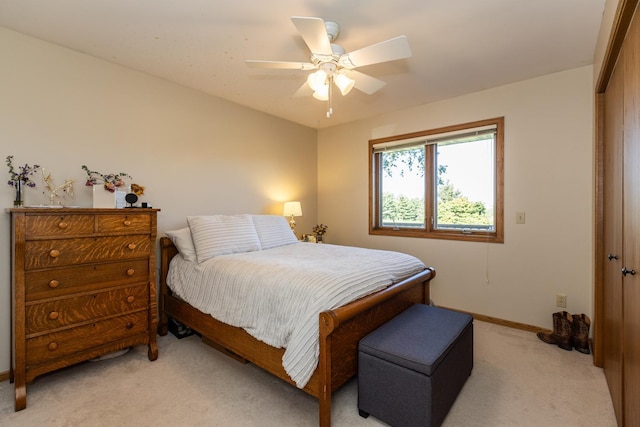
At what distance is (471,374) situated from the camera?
2139 millimetres

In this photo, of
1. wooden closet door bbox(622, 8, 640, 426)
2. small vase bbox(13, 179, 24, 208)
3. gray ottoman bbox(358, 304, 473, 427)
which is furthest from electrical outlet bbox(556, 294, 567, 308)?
small vase bbox(13, 179, 24, 208)

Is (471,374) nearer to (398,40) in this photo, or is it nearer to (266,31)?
(398,40)

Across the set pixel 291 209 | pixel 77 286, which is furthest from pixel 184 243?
pixel 291 209

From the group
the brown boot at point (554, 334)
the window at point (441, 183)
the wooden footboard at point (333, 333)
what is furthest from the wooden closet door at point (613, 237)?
the wooden footboard at point (333, 333)

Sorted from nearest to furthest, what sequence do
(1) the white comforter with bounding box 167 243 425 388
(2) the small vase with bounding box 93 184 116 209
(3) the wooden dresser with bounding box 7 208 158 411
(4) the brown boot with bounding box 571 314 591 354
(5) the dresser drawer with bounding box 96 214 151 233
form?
(1) the white comforter with bounding box 167 243 425 388, (3) the wooden dresser with bounding box 7 208 158 411, (5) the dresser drawer with bounding box 96 214 151 233, (2) the small vase with bounding box 93 184 116 209, (4) the brown boot with bounding box 571 314 591 354

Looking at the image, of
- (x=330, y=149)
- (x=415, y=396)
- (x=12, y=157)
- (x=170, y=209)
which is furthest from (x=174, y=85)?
(x=415, y=396)

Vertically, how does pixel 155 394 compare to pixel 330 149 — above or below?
below

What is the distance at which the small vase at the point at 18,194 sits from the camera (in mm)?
2011

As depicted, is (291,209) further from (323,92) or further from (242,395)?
(242,395)

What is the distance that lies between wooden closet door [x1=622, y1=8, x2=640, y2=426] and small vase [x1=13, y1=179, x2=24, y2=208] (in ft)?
11.2

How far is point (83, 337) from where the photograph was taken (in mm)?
2062

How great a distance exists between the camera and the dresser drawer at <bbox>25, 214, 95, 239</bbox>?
1853 mm

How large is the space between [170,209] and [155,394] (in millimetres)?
1681

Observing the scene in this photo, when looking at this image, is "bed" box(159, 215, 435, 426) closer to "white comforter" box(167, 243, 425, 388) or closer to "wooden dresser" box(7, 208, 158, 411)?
"white comforter" box(167, 243, 425, 388)
